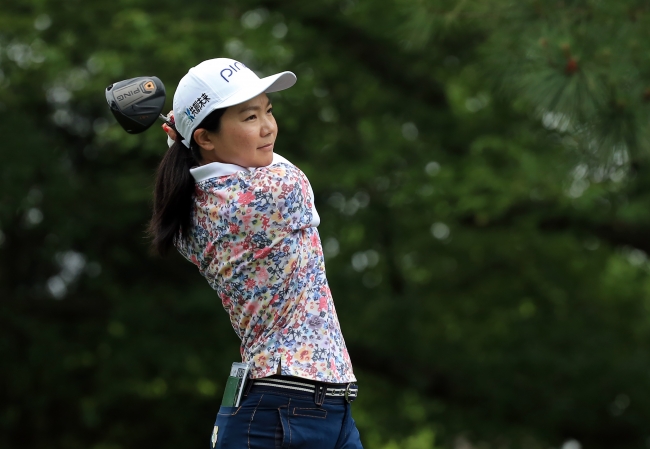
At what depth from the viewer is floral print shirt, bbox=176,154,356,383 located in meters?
2.37

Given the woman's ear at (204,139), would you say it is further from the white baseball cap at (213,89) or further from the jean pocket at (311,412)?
the jean pocket at (311,412)

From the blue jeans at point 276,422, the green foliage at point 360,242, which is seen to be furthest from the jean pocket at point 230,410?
the green foliage at point 360,242

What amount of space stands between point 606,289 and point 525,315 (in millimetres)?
1116

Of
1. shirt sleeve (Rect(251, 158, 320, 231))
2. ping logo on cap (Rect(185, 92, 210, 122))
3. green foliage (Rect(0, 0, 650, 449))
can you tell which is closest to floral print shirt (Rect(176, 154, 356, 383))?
shirt sleeve (Rect(251, 158, 320, 231))

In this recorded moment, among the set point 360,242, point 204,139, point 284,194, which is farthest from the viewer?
point 360,242

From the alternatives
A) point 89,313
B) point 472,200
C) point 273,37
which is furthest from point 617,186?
point 89,313

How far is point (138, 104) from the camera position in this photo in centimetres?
253

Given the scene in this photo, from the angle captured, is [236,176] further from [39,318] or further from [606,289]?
[606,289]

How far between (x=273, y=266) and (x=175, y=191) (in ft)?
0.98

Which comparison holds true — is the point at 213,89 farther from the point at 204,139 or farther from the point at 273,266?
the point at 273,266

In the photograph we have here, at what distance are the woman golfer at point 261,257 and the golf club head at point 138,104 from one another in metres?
0.08

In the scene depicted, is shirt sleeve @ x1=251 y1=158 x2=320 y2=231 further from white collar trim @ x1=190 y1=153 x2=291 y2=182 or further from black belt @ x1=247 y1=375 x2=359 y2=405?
black belt @ x1=247 y1=375 x2=359 y2=405

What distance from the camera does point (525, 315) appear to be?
1113 cm

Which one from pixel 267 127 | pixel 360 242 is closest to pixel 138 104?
pixel 267 127
